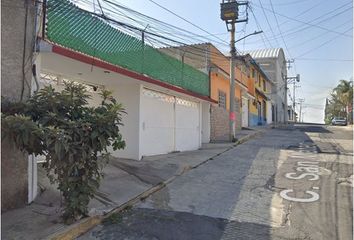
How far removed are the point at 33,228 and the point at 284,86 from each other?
57285mm

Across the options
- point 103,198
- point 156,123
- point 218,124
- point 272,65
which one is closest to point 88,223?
point 103,198

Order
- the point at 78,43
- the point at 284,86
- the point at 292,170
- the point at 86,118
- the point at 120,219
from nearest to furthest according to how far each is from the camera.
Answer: the point at 86,118
the point at 120,219
the point at 78,43
the point at 292,170
the point at 284,86

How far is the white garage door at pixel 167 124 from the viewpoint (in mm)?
11398

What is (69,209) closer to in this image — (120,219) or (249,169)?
(120,219)

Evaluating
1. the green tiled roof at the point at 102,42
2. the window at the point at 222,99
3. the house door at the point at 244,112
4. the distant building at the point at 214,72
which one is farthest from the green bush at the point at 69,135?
the house door at the point at 244,112

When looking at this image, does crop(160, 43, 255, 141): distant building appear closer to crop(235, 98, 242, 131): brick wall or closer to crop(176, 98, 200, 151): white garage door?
crop(176, 98, 200, 151): white garage door

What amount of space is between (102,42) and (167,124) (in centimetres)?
537

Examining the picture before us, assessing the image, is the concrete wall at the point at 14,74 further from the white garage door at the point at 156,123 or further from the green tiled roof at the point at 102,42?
the white garage door at the point at 156,123

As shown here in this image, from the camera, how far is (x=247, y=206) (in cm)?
686

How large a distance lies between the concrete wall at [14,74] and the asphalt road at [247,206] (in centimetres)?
161

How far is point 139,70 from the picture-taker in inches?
417

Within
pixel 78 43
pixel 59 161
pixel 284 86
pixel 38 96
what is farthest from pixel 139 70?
pixel 284 86

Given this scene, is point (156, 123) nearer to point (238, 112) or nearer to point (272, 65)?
point (238, 112)

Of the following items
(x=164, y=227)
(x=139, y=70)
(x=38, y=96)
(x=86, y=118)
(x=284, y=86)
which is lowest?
(x=164, y=227)
